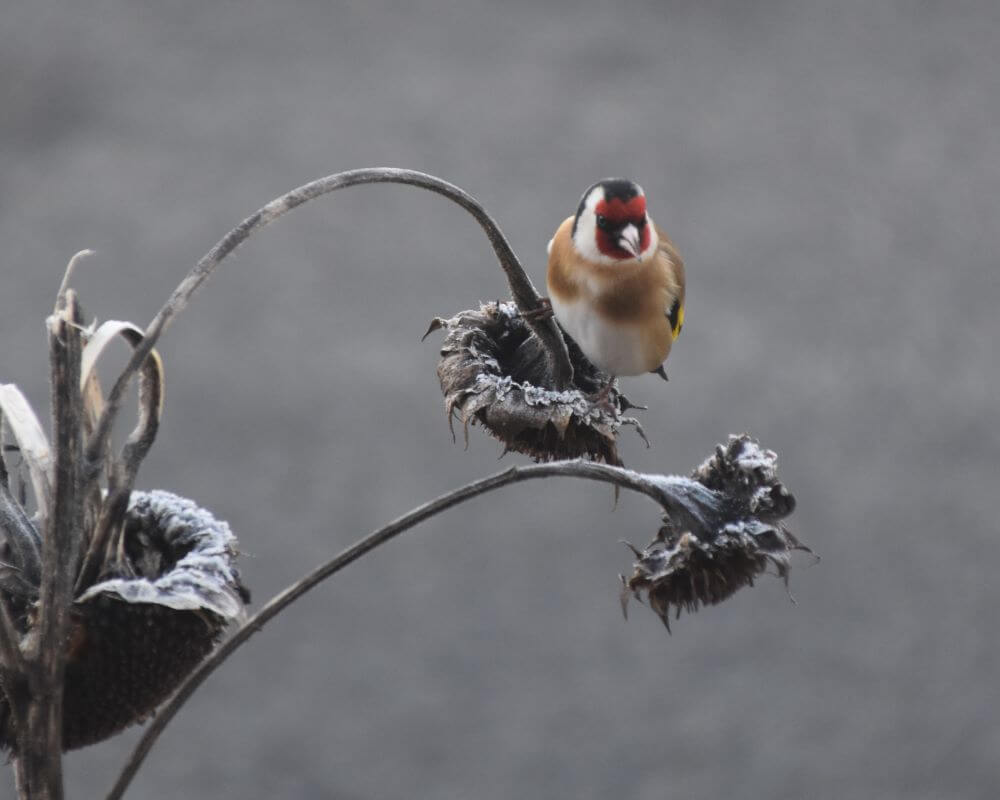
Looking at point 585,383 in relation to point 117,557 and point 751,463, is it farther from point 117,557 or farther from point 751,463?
point 117,557

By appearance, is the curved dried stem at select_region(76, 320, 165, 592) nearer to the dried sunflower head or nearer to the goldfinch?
the dried sunflower head

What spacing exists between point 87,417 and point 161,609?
3.5 inches

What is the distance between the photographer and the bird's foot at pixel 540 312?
654 millimetres

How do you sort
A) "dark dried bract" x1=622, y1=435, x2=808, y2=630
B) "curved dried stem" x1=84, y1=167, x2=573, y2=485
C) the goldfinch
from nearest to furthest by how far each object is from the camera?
"curved dried stem" x1=84, y1=167, x2=573, y2=485 < "dark dried bract" x1=622, y1=435, x2=808, y2=630 < the goldfinch

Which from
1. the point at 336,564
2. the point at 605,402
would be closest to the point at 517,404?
the point at 605,402

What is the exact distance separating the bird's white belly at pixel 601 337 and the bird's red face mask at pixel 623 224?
4cm

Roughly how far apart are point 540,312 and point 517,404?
0.21 ft

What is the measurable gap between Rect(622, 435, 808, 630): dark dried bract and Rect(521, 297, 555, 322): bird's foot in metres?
0.15

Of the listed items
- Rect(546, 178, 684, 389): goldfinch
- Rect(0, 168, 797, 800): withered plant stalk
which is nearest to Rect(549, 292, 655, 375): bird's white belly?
Rect(546, 178, 684, 389): goldfinch

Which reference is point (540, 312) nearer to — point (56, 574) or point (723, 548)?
point (723, 548)

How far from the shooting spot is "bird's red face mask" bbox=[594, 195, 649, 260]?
24.5 inches

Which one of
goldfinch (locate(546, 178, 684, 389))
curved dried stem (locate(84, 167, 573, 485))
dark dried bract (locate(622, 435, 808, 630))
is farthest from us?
goldfinch (locate(546, 178, 684, 389))

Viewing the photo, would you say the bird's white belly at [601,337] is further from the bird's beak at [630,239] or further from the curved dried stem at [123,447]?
the curved dried stem at [123,447]

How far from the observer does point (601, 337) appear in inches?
26.2
